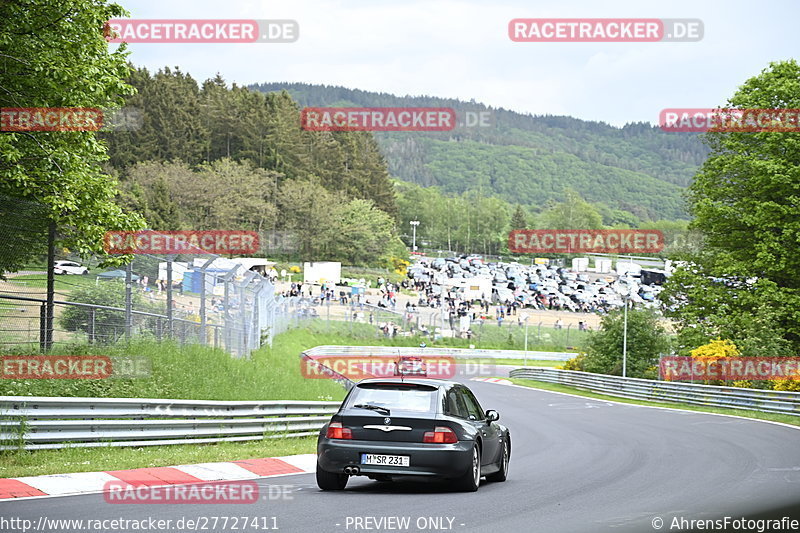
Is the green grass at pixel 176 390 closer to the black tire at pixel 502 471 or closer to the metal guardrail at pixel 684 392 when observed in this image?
the black tire at pixel 502 471

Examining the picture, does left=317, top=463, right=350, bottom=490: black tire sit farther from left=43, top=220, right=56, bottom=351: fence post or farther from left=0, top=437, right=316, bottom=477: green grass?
left=43, top=220, right=56, bottom=351: fence post

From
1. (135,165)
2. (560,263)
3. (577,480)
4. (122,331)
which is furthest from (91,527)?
(560,263)

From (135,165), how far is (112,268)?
8552 cm

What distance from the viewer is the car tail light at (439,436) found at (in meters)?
11.2

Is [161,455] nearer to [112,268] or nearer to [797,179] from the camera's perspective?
[112,268]

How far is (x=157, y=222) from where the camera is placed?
81750 millimetres

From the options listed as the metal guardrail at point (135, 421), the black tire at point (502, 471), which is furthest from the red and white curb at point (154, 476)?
the black tire at point (502, 471)

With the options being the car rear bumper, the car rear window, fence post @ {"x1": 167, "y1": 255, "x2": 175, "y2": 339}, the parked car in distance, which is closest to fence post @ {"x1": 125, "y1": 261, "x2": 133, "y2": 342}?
the parked car in distance

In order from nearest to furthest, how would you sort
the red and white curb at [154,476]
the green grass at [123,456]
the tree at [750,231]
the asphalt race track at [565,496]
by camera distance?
the asphalt race track at [565,496] < the red and white curb at [154,476] < the green grass at [123,456] < the tree at [750,231]

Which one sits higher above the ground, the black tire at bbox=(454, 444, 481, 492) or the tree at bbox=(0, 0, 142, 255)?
the tree at bbox=(0, 0, 142, 255)

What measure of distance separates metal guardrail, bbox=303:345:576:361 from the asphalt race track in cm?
3356

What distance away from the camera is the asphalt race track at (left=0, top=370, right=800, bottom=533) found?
8977mm

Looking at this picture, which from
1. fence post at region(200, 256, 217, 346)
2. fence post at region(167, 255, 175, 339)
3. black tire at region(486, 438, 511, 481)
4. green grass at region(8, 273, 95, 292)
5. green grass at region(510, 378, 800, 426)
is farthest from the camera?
green grass at region(510, 378, 800, 426)

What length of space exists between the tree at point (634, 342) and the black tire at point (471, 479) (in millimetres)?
38529
